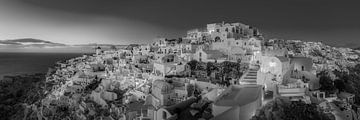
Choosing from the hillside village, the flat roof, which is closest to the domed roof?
the hillside village

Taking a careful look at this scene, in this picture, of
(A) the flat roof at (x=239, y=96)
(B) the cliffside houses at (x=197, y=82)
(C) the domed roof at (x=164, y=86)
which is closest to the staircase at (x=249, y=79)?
(B) the cliffside houses at (x=197, y=82)

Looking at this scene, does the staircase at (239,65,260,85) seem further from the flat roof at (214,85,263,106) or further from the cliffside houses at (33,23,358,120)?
the flat roof at (214,85,263,106)

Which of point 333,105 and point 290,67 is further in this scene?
point 290,67

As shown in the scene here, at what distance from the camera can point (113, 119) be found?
78.0 feet

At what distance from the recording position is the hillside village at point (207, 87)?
16.3 m

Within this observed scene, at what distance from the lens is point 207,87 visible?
21719mm

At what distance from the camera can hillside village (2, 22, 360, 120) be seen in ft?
53.5

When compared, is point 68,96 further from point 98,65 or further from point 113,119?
point 113,119

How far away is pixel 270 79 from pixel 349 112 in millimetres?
6013

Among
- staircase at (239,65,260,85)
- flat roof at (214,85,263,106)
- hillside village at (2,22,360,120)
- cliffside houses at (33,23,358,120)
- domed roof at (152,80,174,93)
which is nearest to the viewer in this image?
flat roof at (214,85,263,106)

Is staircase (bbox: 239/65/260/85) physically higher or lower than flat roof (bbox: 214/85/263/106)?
higher

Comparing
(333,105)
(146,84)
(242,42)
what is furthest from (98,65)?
(333,105)

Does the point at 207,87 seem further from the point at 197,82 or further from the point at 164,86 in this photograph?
the point at 164,86

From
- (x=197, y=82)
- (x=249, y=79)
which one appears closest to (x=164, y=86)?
(x=197, y=82)
